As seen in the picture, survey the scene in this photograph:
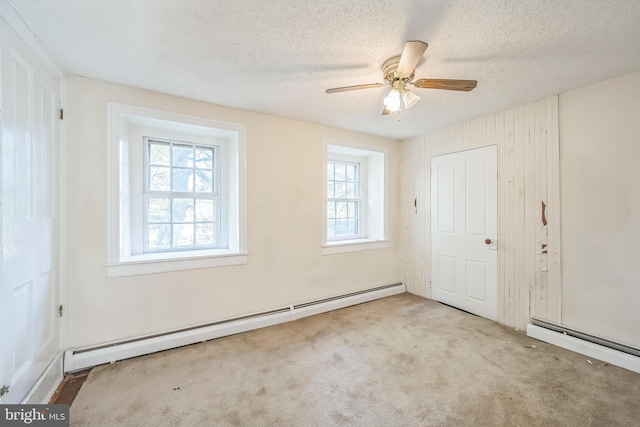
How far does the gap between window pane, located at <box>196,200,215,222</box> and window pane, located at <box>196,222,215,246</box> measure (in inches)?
2.6

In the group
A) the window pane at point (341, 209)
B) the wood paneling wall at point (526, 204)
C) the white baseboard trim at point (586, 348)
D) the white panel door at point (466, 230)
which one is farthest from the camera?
the window pane at point (341, 209)

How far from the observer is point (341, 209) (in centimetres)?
391

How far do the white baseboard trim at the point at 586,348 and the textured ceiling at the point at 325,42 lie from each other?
224cm

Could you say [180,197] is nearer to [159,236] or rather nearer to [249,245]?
[159,236]

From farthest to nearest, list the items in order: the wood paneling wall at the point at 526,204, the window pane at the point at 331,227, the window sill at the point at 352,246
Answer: the window pane at the point at 331,227 → the window sill at the point at 352,246 → the wood paneling wall at the point at 526,204

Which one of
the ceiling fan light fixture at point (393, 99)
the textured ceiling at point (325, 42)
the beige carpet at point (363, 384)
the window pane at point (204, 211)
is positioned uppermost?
the textured ceiling at point (325, 42)

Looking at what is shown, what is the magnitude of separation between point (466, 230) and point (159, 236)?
3517 mm

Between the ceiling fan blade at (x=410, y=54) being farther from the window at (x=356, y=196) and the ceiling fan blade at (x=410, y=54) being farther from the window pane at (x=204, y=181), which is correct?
the window pane at (x=204, y=181)

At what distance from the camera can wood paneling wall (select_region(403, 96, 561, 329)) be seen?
252 cm

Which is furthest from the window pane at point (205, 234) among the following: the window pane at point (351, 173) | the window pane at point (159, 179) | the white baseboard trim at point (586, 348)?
the white baseboard trim at point (586, 348)

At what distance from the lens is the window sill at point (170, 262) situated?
2.25 metres

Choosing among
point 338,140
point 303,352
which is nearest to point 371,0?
point 338,140

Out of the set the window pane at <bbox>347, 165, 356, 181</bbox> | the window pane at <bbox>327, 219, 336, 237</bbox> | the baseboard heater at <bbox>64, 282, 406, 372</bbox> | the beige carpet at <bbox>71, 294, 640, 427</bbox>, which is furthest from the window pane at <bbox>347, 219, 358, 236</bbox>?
the beige carpet at <bbox>71, 294, 640, 427</bbox>

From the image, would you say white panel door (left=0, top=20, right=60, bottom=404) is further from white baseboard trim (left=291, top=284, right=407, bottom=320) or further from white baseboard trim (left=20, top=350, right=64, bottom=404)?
white baseboard trim (left=291, top=284, right=407, bottom=320)
